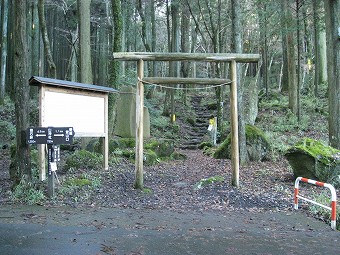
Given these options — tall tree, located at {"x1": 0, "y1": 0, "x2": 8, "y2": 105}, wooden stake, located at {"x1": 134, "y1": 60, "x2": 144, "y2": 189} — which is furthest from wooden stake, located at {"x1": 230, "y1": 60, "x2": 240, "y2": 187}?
tall tree, located at {"x1": 0, "y1": 0, "x2": 8, "y2": 105}

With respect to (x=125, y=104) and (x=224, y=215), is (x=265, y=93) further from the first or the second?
(x=224, y=215)

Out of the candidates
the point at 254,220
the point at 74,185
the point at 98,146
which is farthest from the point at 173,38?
the point at 254,220

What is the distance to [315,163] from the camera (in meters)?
9.76

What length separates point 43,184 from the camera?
28.5 feet

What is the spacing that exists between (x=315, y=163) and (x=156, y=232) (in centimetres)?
579

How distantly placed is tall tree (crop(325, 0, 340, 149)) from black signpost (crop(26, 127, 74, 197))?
862 centimetres

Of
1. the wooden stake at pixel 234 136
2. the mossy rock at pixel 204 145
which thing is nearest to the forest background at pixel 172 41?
the mossy rock at pixel 204 145

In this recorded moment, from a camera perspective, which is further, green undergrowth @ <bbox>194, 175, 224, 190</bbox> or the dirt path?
green undergrowth @ <bbox>194, 175, 224, 190</bbox>

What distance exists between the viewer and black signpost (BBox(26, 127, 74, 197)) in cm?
786

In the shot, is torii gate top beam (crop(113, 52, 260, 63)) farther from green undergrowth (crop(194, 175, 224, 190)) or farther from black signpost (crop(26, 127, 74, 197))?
green undergrowth (crop(194, 175, 224, 190))

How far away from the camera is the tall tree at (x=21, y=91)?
8.30m

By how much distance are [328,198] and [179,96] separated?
2268 cm

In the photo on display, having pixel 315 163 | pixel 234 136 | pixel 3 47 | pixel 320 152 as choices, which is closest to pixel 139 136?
pixel 234 136

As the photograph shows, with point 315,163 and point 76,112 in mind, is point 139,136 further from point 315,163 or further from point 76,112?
point 315,163
